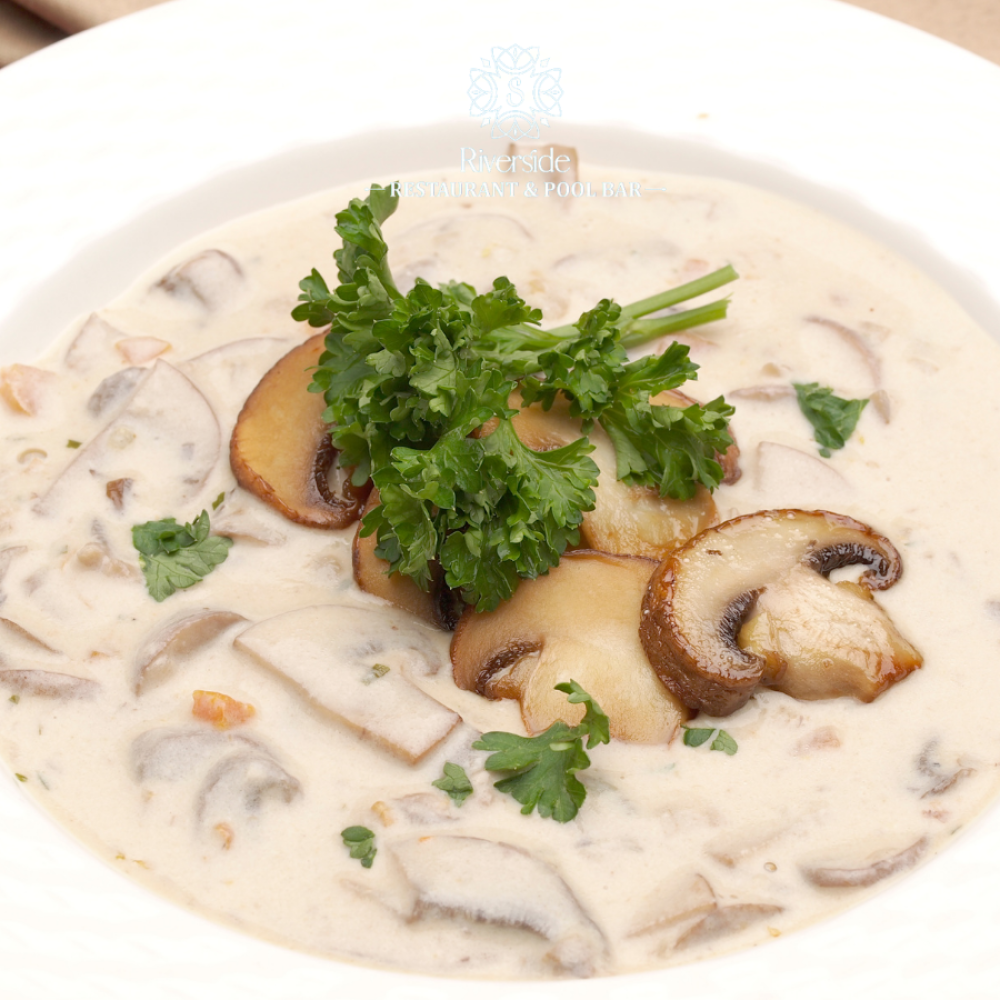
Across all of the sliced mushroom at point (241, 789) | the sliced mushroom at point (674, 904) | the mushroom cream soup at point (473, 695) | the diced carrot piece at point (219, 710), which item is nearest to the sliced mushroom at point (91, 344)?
the mushroom cream soup at point (473, 695)

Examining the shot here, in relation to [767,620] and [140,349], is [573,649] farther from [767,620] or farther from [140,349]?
[140,349]

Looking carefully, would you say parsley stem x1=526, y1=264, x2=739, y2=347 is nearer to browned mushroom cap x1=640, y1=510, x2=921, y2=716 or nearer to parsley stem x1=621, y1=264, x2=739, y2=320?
parsley stem x1=621, y1=264, x2=739, y2=320

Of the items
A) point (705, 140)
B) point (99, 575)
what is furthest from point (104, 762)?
point (705, 140)

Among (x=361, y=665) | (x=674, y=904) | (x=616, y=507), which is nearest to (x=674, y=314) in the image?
(x=616, y=507)

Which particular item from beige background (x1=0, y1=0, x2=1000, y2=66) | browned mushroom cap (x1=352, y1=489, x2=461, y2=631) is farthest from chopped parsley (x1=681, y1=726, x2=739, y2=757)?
beige background (x1=0, y1=0, x2=1000, y2=66)

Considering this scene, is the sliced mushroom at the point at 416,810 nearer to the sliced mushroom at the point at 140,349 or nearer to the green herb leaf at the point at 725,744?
the green herb leaf at the point at 725,744

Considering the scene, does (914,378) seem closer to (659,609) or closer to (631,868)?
(659,609)
